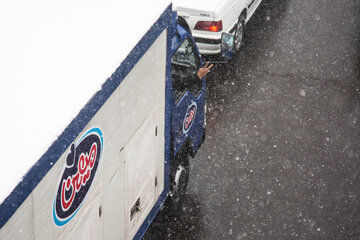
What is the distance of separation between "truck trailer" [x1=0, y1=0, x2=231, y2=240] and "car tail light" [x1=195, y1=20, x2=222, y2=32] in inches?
127

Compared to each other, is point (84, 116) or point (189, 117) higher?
point (84, 116)

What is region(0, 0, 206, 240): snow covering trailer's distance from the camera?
3359 mm

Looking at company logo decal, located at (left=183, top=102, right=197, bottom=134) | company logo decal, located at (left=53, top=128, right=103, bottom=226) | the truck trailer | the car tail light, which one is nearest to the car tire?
the car tail light

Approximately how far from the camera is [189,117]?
6707 mm

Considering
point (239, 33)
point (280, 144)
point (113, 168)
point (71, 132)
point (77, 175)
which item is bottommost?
point (280, 144)

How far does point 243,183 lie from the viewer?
7750 mm

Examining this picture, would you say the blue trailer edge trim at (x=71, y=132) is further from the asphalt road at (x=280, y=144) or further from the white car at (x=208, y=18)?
the white car at (x=208, y=18)

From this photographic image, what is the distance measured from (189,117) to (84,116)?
121 inches

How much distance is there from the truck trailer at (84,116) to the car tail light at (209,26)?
10.6 feet

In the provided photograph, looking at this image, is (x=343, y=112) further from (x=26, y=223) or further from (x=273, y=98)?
(x=26, y=223)

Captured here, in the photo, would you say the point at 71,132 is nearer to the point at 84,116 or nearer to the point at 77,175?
the point at 84,116

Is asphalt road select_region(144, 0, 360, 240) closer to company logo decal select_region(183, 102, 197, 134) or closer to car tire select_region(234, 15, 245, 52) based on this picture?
car tire select_region(234, 15, 245, 52)

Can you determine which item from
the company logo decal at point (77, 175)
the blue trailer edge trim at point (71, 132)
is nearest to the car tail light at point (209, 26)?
the blue trailer edge trim at point (71, 132)

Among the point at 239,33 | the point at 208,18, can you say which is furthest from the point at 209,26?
A: the point at 239,33
